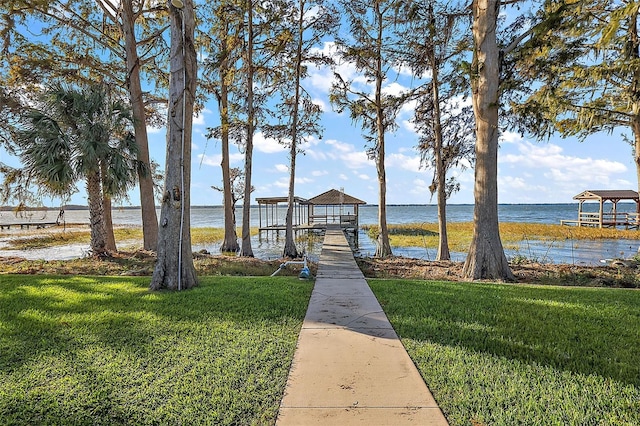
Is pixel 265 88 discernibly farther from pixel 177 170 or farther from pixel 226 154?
pixel 177 170

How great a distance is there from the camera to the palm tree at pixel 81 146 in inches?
346

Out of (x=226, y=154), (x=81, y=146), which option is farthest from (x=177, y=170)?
(x=226, y=154)

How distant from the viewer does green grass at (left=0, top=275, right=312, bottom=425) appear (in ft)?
7.57

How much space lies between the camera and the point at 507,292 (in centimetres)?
578

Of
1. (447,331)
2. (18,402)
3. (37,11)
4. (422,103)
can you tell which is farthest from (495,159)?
(37,11)

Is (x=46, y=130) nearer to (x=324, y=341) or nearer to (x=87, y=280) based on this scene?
(x=87, y=280)

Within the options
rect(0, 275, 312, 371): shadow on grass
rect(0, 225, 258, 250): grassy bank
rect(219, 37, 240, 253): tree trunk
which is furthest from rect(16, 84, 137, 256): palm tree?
rect(0, 225, 258, 250): grassy bank

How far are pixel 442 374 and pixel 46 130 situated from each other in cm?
1082

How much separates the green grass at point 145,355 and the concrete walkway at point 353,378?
6.7 inches

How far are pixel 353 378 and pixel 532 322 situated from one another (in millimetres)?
2710

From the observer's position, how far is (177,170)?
5.85 metres

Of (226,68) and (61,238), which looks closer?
(226,68)

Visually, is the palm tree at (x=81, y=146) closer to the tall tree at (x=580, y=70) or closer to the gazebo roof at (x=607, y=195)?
the tall tree at (x=580, y=70)

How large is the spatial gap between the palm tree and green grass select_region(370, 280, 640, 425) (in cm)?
861
